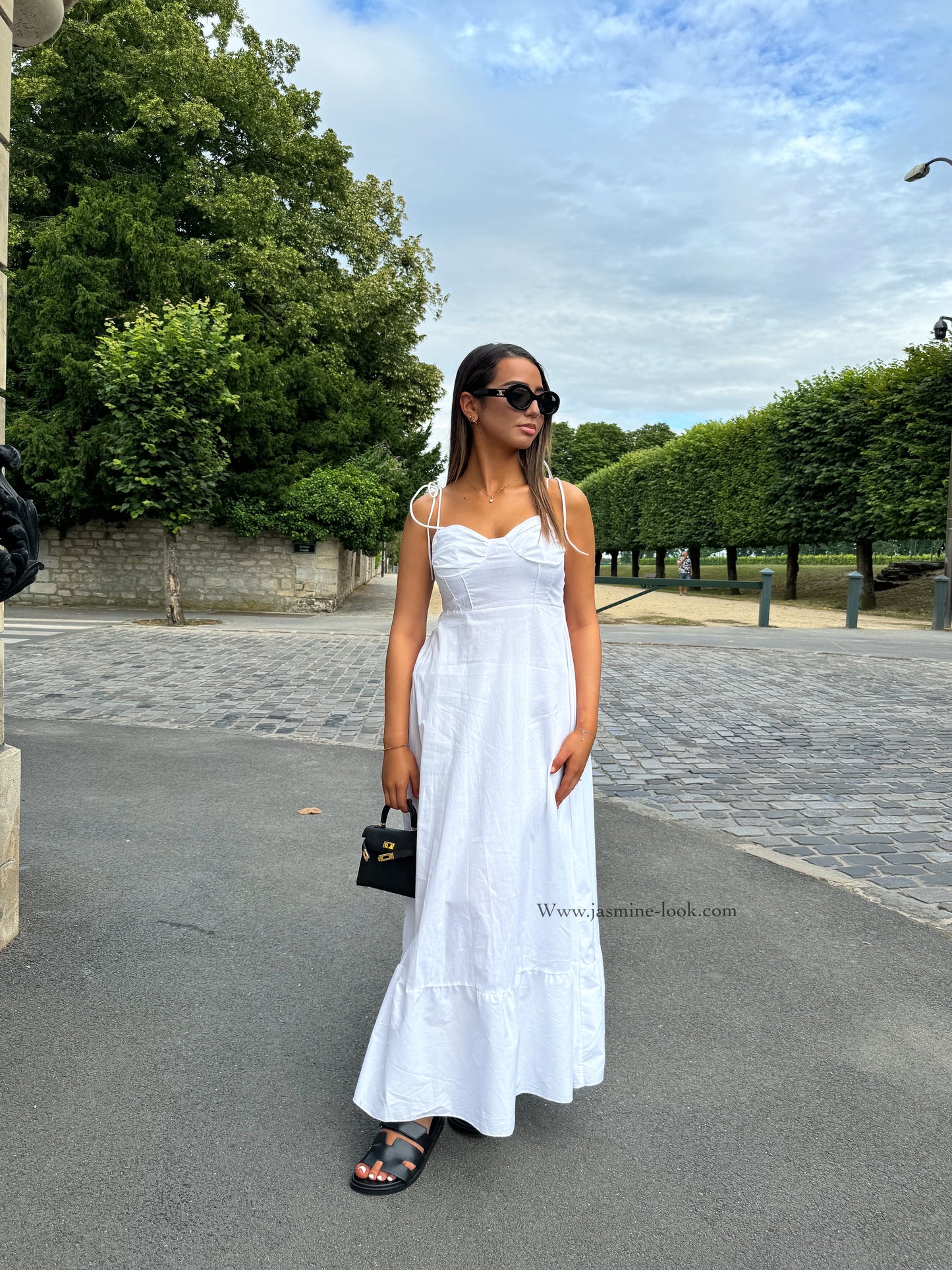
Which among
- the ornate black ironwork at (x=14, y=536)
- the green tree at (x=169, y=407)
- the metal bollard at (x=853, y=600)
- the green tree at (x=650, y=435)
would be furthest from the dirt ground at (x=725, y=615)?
the green tree at (x=650, y=435)

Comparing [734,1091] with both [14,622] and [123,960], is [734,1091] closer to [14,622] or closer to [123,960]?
[123,960]

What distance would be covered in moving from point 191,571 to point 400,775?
22.4m

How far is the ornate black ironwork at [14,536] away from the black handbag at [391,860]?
1255 mm

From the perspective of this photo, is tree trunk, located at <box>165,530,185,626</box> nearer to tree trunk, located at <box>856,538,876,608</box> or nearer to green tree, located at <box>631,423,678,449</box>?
tree trunk, located at <box>856,538,876,608</box>

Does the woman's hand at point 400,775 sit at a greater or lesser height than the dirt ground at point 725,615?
greater

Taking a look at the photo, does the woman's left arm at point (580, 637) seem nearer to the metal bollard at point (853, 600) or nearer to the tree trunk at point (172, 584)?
the tree trunk at point (172, 584)

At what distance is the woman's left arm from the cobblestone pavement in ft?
8.32

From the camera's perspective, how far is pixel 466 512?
7.66 feet

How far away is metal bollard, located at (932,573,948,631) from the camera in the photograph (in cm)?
2017

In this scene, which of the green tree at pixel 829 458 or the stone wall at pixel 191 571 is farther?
the green tree at pixel 829 458

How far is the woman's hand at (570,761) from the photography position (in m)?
2.29

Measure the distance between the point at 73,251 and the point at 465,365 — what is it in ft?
73.4

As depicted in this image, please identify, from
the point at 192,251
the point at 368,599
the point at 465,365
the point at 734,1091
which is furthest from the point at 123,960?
the point at 368,599

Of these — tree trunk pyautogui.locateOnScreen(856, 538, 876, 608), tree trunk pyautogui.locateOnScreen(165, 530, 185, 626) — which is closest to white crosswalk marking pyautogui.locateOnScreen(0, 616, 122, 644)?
tree trunk pyautogui.locateOnScreen(165, 530, 185, 626)
